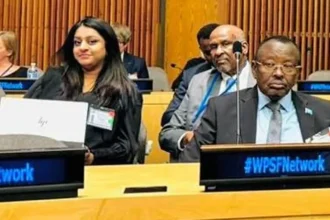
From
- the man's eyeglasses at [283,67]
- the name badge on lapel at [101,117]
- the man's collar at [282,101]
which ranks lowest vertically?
the name badge on lapel at [101,117]

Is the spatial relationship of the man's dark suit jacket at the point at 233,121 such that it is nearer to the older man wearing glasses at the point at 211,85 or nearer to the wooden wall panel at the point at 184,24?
the older man wearing glasses at the point at 211,85

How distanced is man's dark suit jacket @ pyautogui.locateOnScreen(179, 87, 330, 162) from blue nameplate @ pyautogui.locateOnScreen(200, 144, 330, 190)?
1.03m

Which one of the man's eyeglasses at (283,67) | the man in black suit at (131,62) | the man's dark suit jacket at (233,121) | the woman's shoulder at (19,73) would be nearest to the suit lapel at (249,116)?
the man's dark suit jacket at (233,121)

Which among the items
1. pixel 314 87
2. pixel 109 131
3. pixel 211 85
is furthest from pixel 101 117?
pixel 314 87

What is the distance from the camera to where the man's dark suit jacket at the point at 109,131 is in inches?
168

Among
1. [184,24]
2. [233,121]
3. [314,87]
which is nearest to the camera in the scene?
[233,121]

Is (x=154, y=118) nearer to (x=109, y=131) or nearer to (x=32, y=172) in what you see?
(x=109, y=131)

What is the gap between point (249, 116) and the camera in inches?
140

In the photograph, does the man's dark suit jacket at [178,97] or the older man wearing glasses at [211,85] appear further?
the man's dark suit jacket at [178,97]

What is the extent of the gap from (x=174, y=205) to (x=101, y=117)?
6.82 ft

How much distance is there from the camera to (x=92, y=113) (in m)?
4.16

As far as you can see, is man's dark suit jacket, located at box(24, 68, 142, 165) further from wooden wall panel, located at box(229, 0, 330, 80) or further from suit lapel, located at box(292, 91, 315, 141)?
wooden wall panel, located at box(229, 0, 330, 80)

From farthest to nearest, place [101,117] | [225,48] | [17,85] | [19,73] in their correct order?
[19,73]
[17,85]
[225,48]
[101,117]

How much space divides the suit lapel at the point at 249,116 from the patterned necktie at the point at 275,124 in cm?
7
